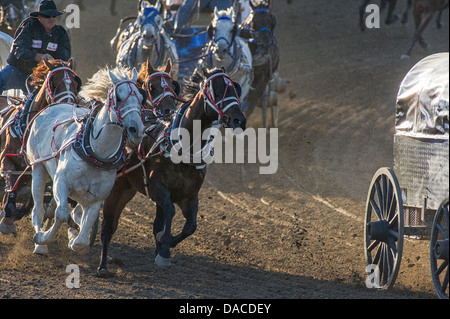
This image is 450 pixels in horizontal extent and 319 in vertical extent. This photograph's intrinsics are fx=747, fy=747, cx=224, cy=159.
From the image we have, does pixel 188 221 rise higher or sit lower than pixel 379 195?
lower

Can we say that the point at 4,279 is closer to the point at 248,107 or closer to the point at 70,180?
the point at 70,180

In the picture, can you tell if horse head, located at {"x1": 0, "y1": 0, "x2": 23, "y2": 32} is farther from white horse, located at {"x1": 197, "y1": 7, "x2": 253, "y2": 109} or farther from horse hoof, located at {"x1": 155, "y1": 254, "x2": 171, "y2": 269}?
horse hoof, located at {"x1": 155, "y1": 254, "x2": 171, "y2": 269}

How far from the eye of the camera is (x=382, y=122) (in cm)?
1506

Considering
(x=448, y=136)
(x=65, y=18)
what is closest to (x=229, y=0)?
(x=65, y=18)

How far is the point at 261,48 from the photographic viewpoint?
562 inches

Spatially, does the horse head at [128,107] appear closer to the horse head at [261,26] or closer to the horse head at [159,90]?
the horse head at [159,90]

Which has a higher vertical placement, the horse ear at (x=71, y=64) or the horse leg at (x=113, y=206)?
the horse ear at (x=71, y=64)

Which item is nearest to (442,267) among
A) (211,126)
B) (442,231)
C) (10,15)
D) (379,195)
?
(442,231)

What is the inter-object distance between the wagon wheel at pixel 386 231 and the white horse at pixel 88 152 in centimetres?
220

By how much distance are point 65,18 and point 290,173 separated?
31.7ft

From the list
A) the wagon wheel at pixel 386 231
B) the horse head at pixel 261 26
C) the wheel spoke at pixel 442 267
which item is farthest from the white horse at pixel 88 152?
the horse head at pixel 261 26

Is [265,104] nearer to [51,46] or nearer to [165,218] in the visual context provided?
[51,46]

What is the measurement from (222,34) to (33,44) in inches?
184

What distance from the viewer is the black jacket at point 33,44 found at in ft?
27.1
